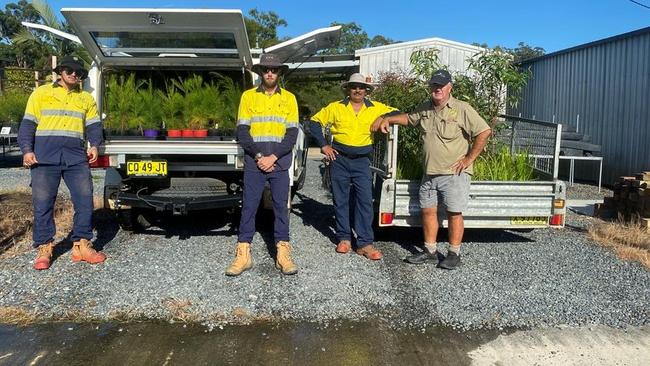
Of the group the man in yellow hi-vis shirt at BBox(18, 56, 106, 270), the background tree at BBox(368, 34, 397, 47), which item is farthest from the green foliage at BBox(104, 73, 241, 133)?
the background tree at BBox(368, 34, 397, 47)

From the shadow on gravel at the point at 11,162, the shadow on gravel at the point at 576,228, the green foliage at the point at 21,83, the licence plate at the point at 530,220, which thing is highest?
the green foliage at the point at 21,83

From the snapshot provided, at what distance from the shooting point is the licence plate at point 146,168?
5719mm

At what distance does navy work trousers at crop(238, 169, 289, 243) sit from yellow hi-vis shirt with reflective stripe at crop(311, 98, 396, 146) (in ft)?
2.73

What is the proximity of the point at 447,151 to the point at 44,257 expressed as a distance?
151 inches

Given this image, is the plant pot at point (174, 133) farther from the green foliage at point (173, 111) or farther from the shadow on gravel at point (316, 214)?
the shadow on gravel at point (316, 214)

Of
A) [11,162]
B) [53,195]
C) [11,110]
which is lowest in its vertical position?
[11,162]

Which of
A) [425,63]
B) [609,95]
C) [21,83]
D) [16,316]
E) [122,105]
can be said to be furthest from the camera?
[21,83]

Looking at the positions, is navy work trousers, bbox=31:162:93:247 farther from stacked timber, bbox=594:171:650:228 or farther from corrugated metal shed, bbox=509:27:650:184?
corrugated metal shed, bbox=509:27:650:184

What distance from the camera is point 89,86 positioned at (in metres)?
6.55

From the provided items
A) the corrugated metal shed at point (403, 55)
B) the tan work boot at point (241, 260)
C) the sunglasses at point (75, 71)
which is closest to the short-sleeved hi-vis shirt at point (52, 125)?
the sunglasses at point (75, 71)

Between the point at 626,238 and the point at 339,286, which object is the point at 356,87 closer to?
the point at 339,286

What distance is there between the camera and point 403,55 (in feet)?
55.0

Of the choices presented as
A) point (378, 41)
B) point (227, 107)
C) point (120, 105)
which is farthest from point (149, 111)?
point (378, 41)

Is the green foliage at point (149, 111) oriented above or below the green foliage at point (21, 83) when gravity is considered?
below
